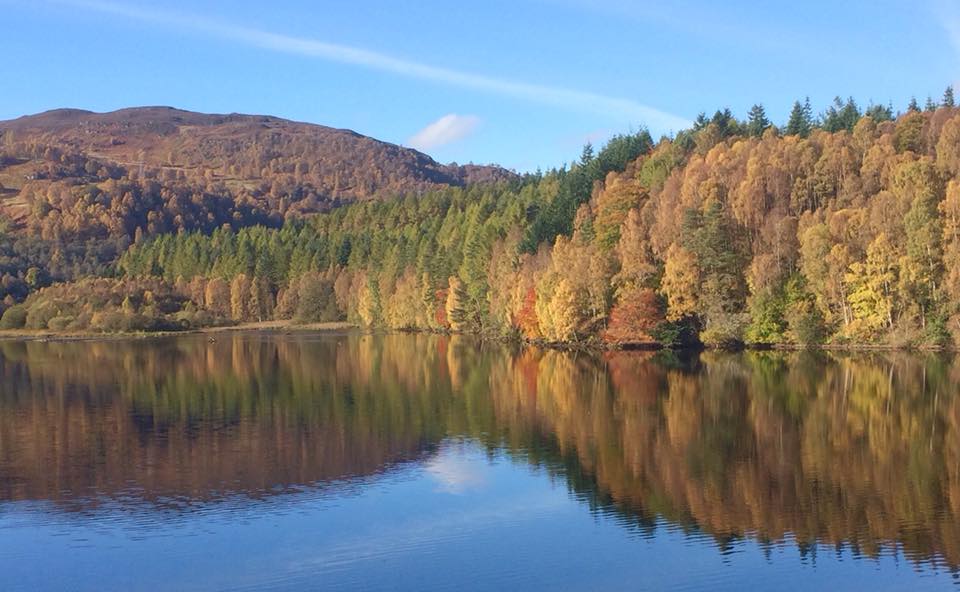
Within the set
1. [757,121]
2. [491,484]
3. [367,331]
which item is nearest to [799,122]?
[757,121]

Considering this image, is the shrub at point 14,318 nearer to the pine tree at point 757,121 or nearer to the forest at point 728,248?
the forest at point 728,248

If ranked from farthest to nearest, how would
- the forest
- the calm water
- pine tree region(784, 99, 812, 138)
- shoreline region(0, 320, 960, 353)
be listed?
pine tree region(784, 99, 812, 138) → shoreline region(0, 320, 960, 353) → the forest → the calm water

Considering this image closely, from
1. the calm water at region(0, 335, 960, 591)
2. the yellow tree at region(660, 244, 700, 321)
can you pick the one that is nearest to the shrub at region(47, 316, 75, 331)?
the calm water at region(0, 335, 960, 591)

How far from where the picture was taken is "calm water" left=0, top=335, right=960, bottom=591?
2444cm

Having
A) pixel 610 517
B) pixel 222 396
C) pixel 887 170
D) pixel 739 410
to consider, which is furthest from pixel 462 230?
pixel 610 517

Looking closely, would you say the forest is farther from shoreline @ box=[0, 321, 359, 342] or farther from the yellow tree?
shoreline @ box=[0, 321, 359, 342]

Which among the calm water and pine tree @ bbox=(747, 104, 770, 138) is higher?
pine tree @ bbox=(747, 104, 770, 138)

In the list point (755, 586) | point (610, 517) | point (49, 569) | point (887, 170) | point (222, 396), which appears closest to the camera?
point (755, 586)

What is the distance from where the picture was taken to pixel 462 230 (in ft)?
484

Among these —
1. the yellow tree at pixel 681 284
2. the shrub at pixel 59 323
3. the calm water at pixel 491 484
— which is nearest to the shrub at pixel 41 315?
the shrub at pixel 59 323

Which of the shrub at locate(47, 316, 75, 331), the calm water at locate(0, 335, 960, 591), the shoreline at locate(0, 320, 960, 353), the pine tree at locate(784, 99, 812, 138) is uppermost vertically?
the pine tree at locate(784, 99, 812, 138)

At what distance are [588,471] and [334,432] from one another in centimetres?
1407

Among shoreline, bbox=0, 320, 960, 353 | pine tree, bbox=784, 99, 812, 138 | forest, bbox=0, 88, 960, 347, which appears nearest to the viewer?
forest, bbox=0, 88, 960, 347

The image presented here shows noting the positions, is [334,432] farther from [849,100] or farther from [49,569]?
[849,100]
